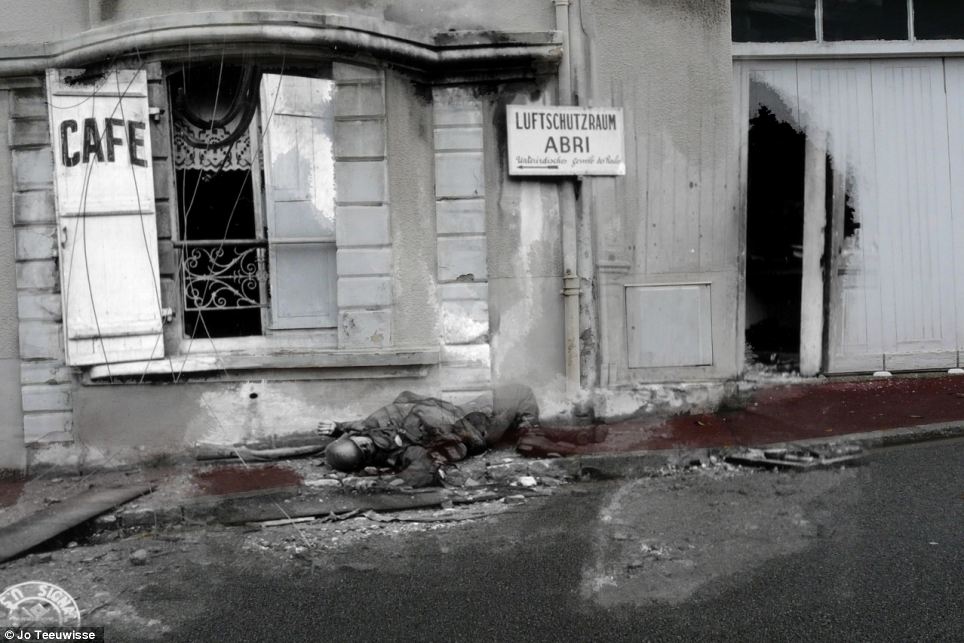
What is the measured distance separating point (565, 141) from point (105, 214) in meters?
3.41

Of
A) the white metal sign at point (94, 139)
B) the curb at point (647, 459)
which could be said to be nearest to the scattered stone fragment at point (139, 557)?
the curb at point (647, 459)

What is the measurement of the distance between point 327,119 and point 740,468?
3.83m

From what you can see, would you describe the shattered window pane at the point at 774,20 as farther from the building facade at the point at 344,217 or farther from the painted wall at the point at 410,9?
the painted wall at the point at 410,9

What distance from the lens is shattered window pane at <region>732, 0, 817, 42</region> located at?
7.28m

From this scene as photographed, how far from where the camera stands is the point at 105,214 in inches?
246

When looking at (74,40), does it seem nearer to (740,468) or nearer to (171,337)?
(171,337)

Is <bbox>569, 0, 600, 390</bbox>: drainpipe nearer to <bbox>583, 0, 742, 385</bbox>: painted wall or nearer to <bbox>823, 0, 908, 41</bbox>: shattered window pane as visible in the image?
<bbox>583, 0, 742, 385</bbox>: painted wall

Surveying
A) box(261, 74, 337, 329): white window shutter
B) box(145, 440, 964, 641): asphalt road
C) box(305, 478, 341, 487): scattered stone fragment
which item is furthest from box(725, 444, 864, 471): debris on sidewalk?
box(261, 74, 337, 329): white window shutter

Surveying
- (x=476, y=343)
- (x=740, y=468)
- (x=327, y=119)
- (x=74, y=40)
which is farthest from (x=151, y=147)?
(x=740, y=468)

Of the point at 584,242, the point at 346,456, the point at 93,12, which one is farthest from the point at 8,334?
the point at 584,242

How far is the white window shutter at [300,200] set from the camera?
6.45 meters

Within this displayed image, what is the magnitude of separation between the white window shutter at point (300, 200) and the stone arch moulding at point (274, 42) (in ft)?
1.14

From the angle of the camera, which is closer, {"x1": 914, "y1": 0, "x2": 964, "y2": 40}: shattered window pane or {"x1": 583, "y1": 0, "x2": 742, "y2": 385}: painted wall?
{"x1": 583, "y1": 0, "x2": 742, "y2": 385}: painted wall

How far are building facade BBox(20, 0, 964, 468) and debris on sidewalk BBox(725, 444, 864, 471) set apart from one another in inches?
44.6
